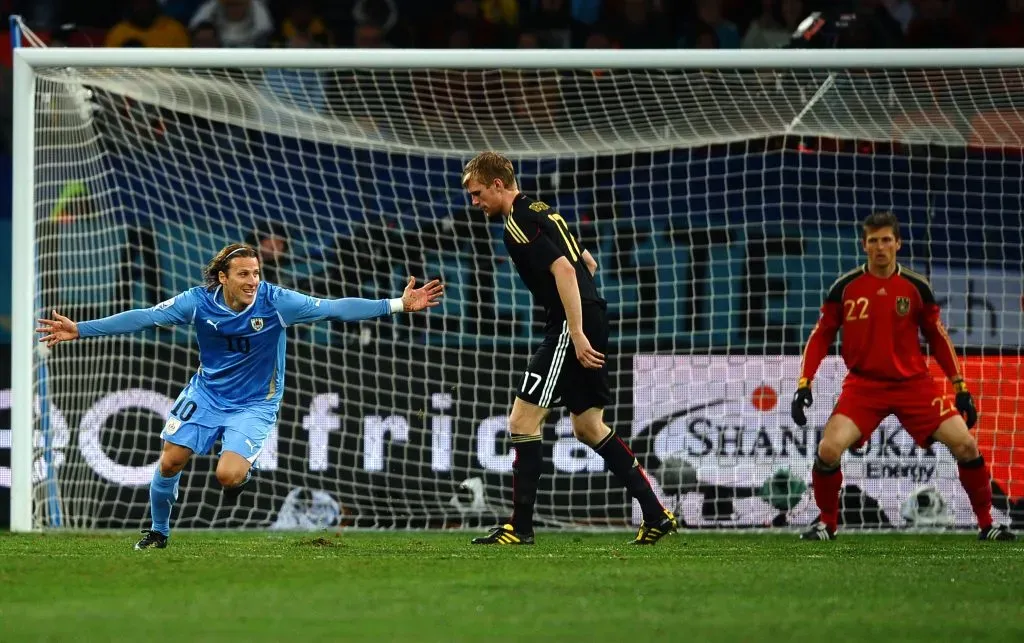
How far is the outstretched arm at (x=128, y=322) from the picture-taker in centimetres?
672

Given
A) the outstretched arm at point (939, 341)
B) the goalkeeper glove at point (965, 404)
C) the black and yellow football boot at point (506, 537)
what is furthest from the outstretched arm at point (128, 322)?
the goalkeeper glove at point (965, 404)

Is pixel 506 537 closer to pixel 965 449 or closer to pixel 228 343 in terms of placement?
pixel 228 343

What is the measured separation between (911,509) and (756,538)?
1.63 m

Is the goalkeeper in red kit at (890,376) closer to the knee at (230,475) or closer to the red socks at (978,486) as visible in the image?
the red socks at (978,486)

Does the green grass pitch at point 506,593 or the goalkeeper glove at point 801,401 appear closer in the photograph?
the green grass pitch at point 506,593

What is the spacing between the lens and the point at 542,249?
6809mm

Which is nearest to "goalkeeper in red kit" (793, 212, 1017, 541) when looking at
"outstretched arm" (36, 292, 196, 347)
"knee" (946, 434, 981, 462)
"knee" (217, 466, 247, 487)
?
"knee" (946, 434, 981, 462)

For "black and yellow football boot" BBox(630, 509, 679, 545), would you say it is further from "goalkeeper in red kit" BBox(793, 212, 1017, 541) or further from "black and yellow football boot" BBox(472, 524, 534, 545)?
"goalkeeper in red kit" BBox(793, 212, 1017, 541)

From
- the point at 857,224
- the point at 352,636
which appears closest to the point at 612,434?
the point at 352,636

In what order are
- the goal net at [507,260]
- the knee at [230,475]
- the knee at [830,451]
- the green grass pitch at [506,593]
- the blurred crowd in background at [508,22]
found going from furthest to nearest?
the blurred crowd in background at [508,22] → the goal net at [507,260] → the knee at [830,451] → the knee at [230,475] → the green grass pitch at [506,593]

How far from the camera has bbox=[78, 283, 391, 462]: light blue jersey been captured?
22.4ft

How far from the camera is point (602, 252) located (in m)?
10.2

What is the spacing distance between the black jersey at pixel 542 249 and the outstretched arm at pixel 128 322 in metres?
1.50

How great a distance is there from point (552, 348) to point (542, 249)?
0.48m
